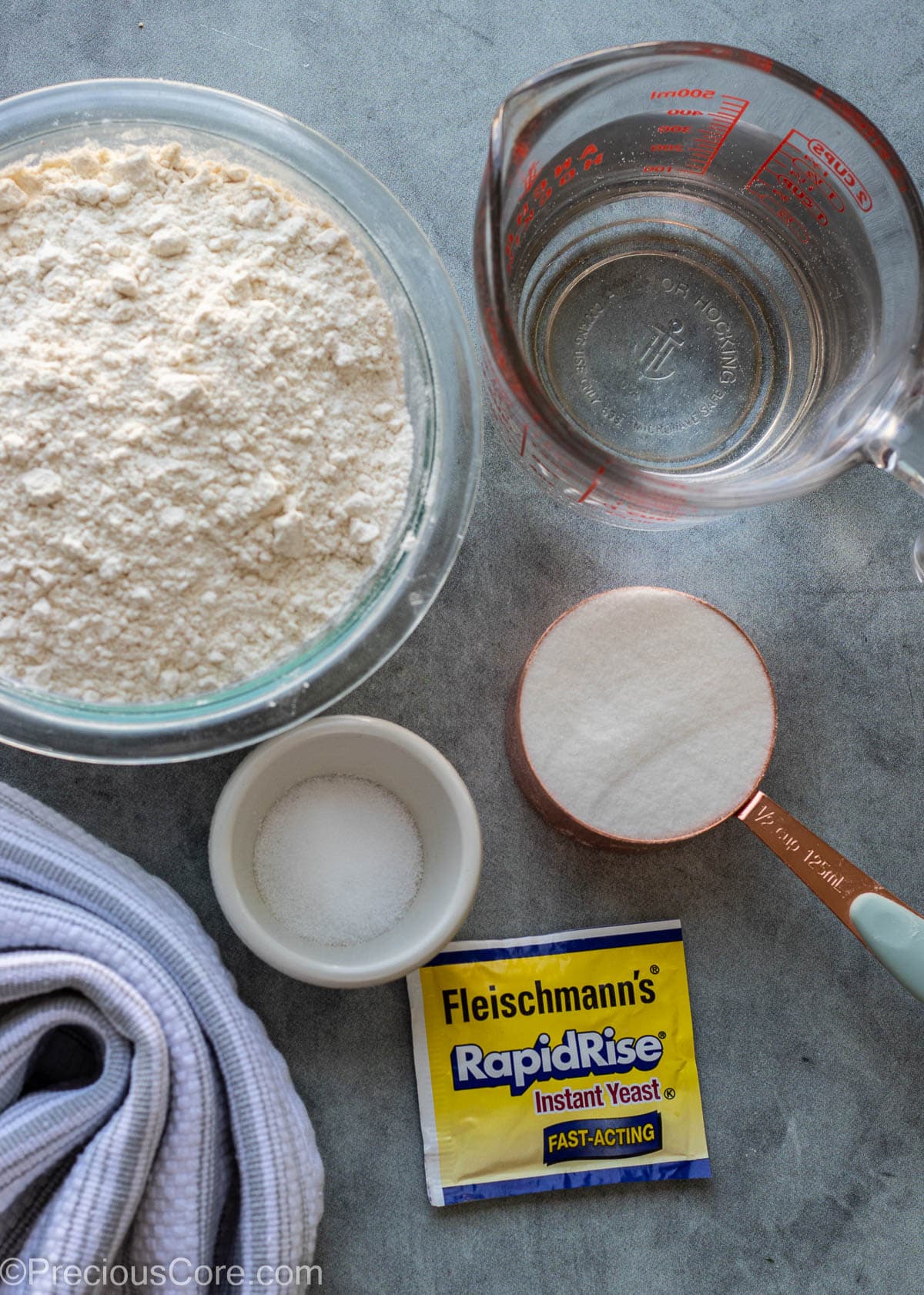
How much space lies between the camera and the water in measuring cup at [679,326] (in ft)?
2.62

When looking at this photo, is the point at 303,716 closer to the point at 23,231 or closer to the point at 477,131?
the point at 23,231

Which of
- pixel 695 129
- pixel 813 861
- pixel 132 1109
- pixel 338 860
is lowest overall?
pixel 132 1109

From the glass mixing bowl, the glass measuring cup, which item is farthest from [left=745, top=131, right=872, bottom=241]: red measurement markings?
the glass mixing bowl

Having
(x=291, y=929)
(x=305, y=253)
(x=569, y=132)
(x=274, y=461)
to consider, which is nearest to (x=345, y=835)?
(x=291, y=929)

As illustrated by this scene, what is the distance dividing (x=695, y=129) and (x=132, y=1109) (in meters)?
0.85

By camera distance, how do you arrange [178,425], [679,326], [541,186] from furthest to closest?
[679,326] → [541,186] → [178,425]

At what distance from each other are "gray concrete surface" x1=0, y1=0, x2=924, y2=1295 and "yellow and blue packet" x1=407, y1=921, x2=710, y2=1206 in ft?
0.06

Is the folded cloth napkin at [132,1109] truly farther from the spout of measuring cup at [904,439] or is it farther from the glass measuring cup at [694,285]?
the spout of measuring cup at [904,439]

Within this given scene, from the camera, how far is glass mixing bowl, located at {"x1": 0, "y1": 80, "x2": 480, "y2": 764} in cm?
67

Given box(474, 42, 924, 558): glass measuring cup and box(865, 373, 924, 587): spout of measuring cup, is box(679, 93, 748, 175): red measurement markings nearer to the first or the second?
box(474, 42, 924, 558): glass measuring cup

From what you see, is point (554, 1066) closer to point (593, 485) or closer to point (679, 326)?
point (593, 485)

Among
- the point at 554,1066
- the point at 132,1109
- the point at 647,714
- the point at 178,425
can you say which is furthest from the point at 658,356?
the point at 132,1109

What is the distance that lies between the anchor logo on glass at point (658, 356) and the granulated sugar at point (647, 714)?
185 millimetres

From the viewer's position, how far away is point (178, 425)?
613 millimetres
